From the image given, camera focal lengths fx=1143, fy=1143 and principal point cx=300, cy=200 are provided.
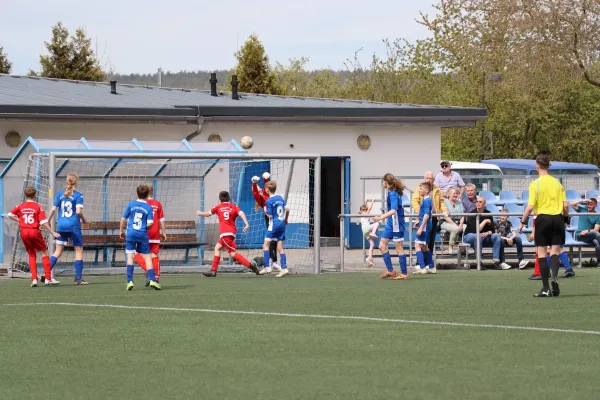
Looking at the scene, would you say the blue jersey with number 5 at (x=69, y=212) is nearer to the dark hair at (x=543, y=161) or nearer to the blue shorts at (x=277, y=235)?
the blue shorts at (x=277, y=235)

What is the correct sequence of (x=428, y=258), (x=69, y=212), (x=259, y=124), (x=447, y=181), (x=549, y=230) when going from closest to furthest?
(x=549, y=230) → (x=69, y=212) → (x=428, y=258) → (x=447, y=181) → (x=259, y=124)

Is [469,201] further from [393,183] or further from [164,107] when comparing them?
[164,107]

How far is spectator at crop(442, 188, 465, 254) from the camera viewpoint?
22.1 m

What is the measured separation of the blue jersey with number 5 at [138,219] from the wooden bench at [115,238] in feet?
19.0

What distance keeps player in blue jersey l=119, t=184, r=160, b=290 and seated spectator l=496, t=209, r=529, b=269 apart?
8.18 metres

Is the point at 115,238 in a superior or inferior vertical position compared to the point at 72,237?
inferior

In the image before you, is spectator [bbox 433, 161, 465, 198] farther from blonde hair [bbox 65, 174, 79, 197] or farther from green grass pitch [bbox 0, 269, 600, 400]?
blonde hair [bbox 65, 174, 79, 197]

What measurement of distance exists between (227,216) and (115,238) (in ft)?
14.4

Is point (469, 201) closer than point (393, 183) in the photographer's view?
No

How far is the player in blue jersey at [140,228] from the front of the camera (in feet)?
54.1

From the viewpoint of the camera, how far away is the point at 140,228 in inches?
651

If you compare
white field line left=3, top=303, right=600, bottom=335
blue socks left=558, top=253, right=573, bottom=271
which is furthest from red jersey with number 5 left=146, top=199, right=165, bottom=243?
blue socks left=558, top=253, right=573, bottom=271

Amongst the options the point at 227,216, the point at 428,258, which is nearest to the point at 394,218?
the point at 428,258

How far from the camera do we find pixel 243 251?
81.1ft
